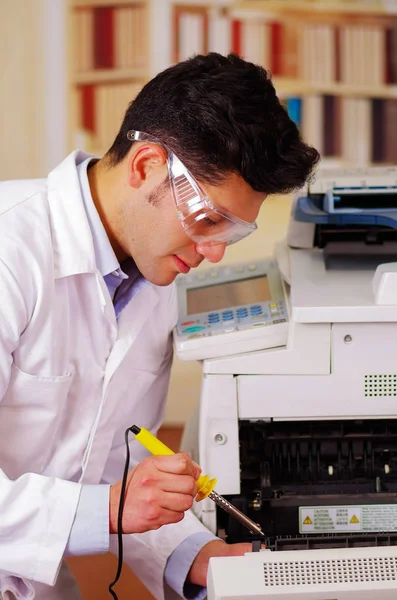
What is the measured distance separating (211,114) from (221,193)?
0.39ft

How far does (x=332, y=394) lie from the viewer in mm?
1322

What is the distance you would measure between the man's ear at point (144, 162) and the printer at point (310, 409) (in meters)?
0.29

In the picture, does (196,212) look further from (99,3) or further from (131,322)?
(99,3)

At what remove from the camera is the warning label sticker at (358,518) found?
1318 millimetres

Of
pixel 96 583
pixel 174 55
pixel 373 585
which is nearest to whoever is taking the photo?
pixel 373 585

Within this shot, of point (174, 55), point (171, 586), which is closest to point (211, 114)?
point (171, 586)

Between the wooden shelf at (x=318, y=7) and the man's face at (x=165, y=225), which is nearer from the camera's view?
the man's face at (x=165, y=225)

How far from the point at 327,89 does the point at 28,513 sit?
351 cm

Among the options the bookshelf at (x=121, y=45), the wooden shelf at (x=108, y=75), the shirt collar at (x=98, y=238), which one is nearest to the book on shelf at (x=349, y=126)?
the bookshelf at (x=121, y=45)

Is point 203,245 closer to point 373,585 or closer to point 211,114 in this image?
point 211,114

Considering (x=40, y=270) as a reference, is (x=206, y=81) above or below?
above

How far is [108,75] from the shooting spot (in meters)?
4.16

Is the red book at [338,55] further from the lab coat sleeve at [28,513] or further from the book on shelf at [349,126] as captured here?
the lab coat sleeve at [28,513]

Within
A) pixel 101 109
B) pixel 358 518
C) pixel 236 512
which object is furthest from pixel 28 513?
pixel 101 109
